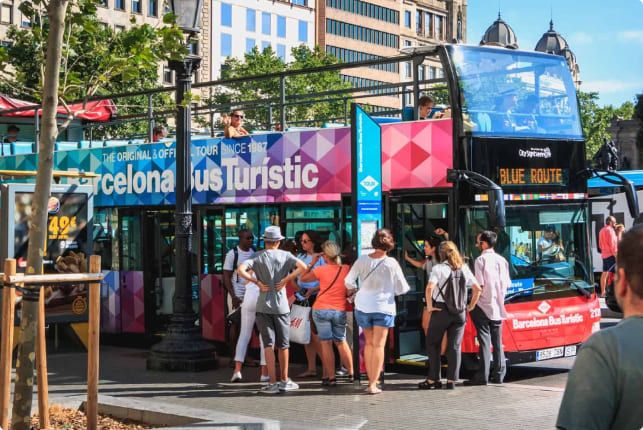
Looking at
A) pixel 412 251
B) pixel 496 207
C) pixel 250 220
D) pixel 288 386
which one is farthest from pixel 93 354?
pixel 250 220

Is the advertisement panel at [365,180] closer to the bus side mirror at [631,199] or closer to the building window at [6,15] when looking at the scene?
the bus side mirror at [631,199]

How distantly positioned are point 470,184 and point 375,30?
304 feet

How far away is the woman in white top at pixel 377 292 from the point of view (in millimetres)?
11422

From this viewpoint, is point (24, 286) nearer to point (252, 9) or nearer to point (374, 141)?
point (374, 141)

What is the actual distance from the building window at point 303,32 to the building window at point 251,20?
5766mm

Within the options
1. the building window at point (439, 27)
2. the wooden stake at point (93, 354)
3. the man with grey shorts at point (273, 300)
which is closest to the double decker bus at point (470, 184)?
the man with grey shorts at point (273, 300)

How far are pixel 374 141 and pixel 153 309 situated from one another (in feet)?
19.9

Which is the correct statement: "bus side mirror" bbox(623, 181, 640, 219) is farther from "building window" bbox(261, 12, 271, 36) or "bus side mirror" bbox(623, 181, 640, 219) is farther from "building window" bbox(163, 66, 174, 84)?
"building window" bbox(261, 12, 271, 36)

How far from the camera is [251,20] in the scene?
295 ft

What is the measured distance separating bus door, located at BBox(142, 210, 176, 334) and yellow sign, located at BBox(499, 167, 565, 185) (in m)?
6.03

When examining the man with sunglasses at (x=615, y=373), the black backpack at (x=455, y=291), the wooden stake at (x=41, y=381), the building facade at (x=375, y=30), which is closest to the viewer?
the man with sunglasses at (x=615, y=373)

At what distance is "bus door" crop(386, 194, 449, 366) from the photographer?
Answer: 13039 mm

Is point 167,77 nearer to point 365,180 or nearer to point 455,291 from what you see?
point 365,180

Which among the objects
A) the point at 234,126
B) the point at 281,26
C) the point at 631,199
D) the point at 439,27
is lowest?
the point at 631,199
